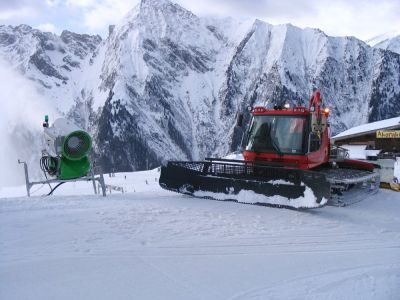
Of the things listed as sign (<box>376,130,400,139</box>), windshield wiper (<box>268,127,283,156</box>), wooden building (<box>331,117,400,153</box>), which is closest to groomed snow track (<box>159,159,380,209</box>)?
windshield wiper (<box>268,127,283,156</box>)

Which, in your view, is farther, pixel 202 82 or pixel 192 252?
pixel 202 82

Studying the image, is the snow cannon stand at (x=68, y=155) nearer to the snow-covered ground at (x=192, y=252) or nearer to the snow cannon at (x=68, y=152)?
the snow cannon at (x=68, y=152)

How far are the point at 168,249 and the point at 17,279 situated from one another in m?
2.06

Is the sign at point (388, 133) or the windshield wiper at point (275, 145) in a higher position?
the windshield wiper at point (275, 145)

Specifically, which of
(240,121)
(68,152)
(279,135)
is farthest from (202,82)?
(279,135)

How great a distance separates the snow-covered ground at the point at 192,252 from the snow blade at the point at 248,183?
13.4 inches

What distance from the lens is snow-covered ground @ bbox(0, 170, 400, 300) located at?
191 inches

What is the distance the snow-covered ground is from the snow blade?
340 millimetres

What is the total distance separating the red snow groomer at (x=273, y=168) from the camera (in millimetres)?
9430

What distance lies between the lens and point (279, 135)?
1080cm

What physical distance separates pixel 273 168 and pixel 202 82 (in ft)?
549

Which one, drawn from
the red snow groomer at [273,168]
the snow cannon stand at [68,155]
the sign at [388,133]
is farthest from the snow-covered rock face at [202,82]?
the red snow groomer at [273,168]

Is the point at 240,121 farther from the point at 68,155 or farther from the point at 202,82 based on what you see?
the point at 202,82

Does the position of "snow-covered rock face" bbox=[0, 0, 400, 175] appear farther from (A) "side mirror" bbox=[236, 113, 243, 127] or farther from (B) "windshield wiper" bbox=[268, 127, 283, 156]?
(B) "windshield wiper" bbox=[268, 127, 283, 156]
